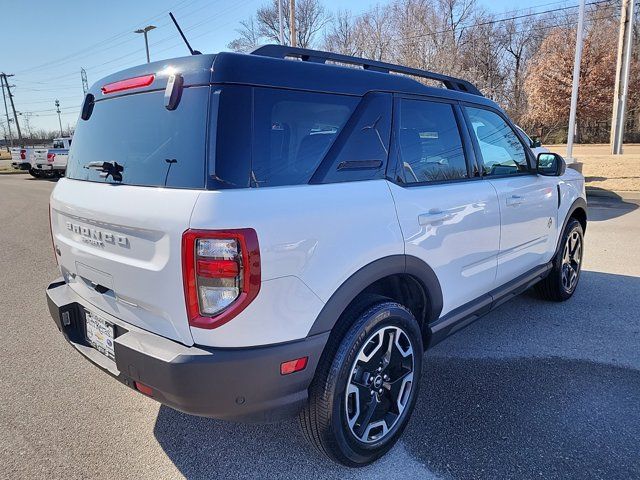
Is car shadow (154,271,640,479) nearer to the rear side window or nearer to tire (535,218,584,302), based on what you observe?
tire (535,218,584,302)

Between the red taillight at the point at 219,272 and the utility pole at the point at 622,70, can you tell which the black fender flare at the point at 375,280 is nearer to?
the red taillight at the point at 219,272

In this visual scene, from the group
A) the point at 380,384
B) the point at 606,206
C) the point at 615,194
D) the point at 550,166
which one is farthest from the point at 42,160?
the point at 380,384

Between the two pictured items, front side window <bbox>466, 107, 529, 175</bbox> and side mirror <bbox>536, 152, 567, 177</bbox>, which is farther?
side mirror <bbox>536, 152, 567, 177</bbox>

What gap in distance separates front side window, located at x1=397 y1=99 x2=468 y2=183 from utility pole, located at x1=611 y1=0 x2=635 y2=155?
18.4 m

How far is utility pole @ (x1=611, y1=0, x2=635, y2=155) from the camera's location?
1709 centimetres

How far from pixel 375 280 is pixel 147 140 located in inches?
50.2

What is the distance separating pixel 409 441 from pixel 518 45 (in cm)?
5164

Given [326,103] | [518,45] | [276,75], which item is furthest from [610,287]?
[518,45]

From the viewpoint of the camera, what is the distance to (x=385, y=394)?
2508mm

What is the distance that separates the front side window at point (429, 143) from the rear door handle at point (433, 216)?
7.8 inches

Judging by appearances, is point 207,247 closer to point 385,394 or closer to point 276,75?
point 276,75

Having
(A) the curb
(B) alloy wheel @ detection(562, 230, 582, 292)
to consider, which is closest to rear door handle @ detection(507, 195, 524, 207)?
(B) alloy wheel @ detection(562, 230, 582, 292)

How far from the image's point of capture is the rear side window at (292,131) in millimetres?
1970

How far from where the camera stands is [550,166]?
3850 mm
